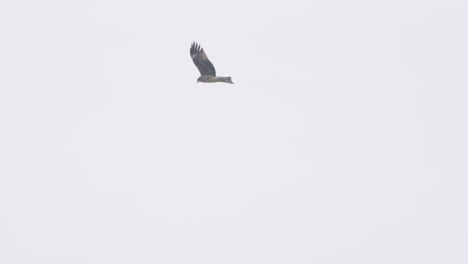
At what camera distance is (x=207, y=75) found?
64.0 meters

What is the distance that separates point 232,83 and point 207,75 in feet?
5.58

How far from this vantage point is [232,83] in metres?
62.7

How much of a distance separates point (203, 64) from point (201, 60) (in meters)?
0.19

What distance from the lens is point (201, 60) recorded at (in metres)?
63.7

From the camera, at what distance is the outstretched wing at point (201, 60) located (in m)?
63.5

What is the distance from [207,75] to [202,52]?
3.56ft

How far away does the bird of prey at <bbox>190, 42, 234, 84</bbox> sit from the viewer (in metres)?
63.5

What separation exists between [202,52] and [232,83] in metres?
1.98

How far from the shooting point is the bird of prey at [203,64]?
63.5m

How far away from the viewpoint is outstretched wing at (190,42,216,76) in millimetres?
63500

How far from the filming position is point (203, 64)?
209 feet

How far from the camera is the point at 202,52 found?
2500 inches
